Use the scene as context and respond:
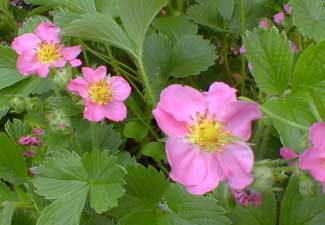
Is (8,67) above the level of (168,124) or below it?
below

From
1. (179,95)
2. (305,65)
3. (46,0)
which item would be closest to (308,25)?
(305,65)

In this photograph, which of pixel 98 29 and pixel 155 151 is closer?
pixel 98 29

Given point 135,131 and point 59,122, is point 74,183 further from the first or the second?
point 135,131

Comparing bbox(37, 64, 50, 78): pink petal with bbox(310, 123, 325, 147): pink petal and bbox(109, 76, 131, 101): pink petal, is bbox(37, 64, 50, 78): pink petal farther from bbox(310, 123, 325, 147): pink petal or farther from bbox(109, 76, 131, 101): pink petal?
bbox(310, 123, 325, 147): pink petal

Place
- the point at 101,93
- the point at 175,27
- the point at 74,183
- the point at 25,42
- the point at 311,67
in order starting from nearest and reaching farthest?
1. the point at 311,67
2. the point at 74,183
3. the point at 101,93
4. the point at 25,42
5. the point at 175,27

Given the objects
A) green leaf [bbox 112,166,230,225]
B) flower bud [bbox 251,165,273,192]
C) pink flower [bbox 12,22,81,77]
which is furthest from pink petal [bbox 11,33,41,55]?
flower bud [bbox 251,165,273,192]

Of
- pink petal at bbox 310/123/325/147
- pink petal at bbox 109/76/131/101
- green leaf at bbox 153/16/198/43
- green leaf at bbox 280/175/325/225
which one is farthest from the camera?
green leaf at bbox 153/16/198/43

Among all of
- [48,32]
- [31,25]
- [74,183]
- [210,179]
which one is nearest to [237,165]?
[210,179]

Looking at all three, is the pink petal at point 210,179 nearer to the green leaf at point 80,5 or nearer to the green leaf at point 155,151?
the green leaf at point 155,151
